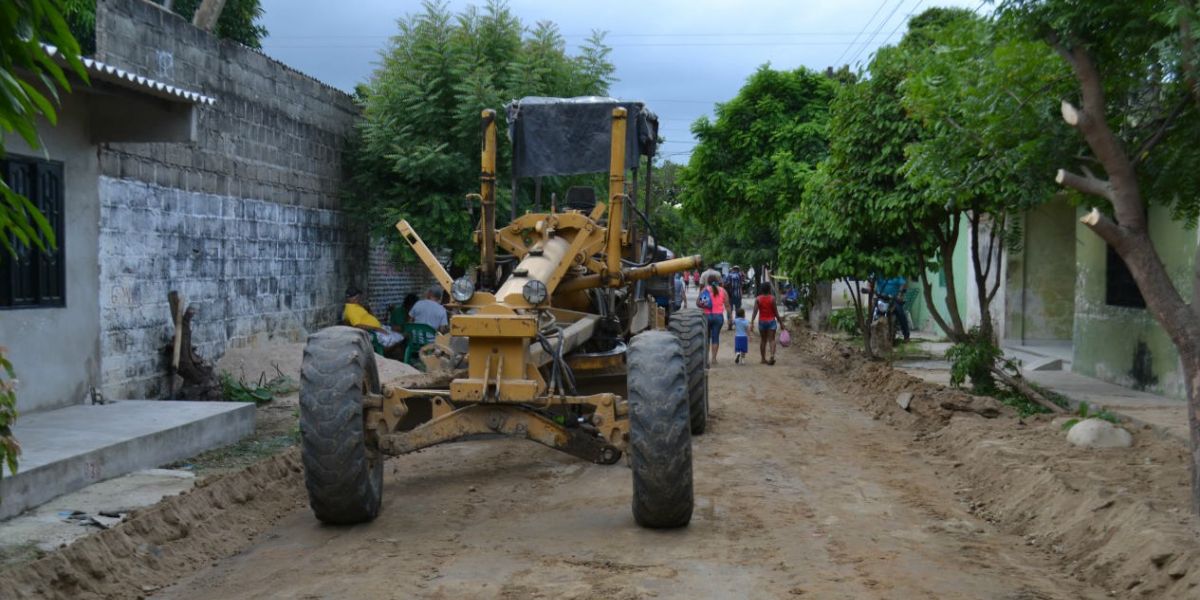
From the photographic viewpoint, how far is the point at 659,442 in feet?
23.2

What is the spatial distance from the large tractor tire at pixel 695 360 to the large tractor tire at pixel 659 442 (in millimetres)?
3856

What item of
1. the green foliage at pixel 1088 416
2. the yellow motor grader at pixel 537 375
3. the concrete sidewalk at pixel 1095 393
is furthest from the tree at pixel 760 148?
the yellow motor grader at pixel 537 375

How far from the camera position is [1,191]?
3307 millimetres

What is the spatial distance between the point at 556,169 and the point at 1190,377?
Answer: 543 cm

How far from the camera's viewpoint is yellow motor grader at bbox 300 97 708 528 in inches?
281

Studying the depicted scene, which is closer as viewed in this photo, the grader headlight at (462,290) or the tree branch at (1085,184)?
the tree branch at (1085,184)

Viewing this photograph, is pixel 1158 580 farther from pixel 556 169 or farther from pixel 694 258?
pixel 556 169

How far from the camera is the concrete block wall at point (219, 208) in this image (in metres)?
11.8

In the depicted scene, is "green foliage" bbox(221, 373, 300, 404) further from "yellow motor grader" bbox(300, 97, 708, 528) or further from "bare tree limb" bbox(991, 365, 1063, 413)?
"bare tree limb" bbox(991, 365, 1063, 413)

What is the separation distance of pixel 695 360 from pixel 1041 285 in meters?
12.5

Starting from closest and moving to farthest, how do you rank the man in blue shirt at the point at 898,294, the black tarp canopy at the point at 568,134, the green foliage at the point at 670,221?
1. the black tarp canopy at the point at 568,134
2. the man in blue shirt at the point at 898,294
3. the green foliage at the point at 670,221

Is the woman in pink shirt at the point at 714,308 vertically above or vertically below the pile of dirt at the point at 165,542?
above

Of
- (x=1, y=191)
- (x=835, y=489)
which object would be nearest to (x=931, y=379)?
(x=835, y=489)

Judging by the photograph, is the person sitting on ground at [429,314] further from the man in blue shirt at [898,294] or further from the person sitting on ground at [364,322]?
the man in blue shirt at [898,294]
